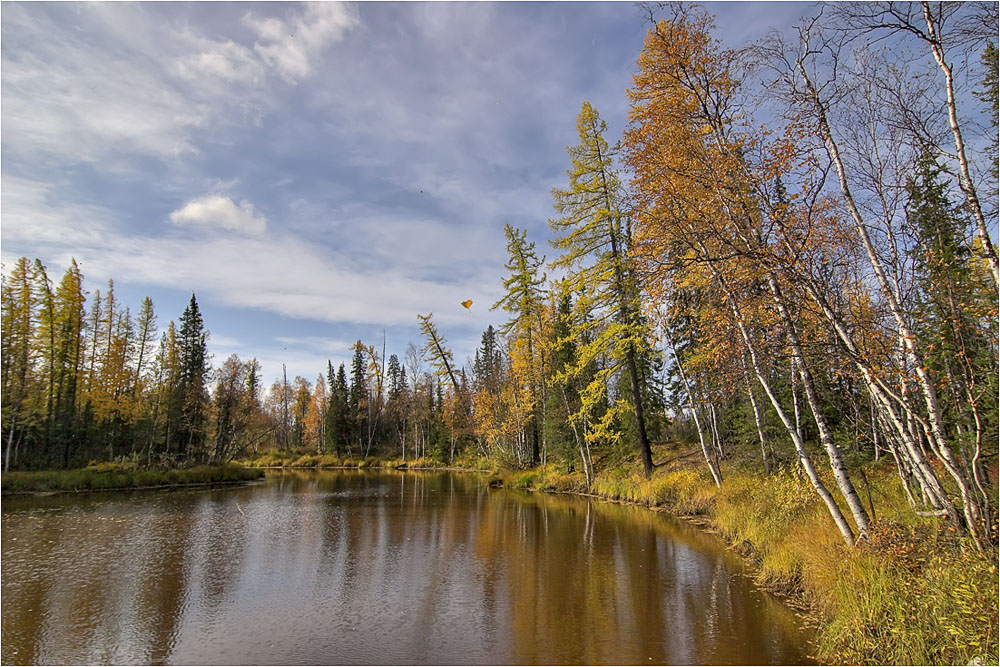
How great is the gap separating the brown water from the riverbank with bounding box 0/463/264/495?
10.7m

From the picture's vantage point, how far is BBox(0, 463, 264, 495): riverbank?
25547 mm

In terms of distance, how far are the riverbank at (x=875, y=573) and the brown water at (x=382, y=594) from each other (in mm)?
661

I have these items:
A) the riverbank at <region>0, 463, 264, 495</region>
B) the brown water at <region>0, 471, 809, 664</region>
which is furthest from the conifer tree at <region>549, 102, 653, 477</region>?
the riverbank at <region>0, 463, 264, 495</region>

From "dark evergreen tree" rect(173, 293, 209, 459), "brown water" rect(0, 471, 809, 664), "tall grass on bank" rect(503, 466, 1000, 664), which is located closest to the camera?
"tall grass on bank" rect(503, 466, 1000, 664)

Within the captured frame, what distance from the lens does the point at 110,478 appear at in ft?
91.4

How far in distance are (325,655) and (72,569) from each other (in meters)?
7.99

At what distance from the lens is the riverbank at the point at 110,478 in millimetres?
25547

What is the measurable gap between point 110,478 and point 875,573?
3372cm

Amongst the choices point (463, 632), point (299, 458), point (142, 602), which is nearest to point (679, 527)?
point (463, 632)

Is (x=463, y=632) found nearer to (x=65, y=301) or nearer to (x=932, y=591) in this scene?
(x=932, y=591)

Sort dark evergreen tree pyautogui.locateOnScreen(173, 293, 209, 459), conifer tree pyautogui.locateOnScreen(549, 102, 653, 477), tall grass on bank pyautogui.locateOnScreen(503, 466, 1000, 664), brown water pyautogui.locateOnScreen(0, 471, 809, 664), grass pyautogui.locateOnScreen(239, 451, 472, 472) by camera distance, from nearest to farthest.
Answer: tall grass on bank pyautogui.locateOnScreen(503, 466, 1000, 664) → brown water pyautogui.locateOnScreen(0, 471, 809, 664) → conifer tree pyautogui.locateOnScreen(549, 102, 653, 477) → dark evergreen tree pyautogui.locateOnScreen(173, 293, 209, 459) → grass pyautogui.locateOnScreen(239, 451, 472, 472)

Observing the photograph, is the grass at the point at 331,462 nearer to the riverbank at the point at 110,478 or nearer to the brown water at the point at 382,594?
the riverbank at the point at 110,478

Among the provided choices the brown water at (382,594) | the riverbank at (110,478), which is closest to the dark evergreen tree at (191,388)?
the riverbank at (110,478)

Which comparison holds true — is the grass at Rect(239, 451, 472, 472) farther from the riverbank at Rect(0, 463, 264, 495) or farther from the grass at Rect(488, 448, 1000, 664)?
the grass at Rect(488, 448, 1000, 664)
